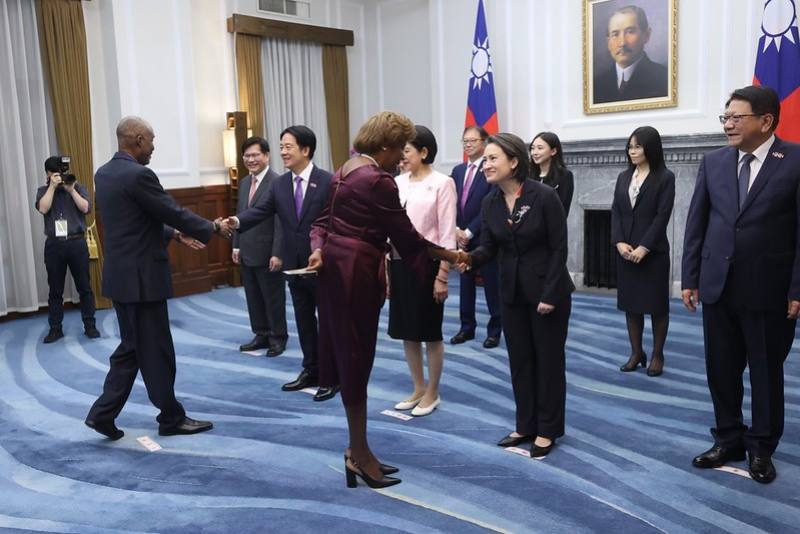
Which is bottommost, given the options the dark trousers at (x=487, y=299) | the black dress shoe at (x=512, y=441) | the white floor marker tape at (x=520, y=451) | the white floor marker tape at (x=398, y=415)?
the white floor marker tape at (x=398, y=415)

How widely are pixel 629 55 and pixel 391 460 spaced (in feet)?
17.0

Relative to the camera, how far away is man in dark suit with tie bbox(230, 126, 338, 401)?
427 centimetres

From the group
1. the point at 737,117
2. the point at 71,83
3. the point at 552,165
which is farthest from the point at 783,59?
the point at 71,83

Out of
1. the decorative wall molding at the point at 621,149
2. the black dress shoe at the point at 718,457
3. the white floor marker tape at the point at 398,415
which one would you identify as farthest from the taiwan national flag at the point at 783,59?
the white floor marker tape at the point at 398,415

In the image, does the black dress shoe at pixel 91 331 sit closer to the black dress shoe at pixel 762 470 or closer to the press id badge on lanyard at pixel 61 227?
the press id badge on lanyard at pixel 61 227

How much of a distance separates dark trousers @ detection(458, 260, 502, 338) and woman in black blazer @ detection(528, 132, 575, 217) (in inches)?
28.6

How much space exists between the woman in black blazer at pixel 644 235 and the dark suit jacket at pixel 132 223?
269 cm

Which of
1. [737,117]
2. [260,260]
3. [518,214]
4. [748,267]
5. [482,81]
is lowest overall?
[260,260]

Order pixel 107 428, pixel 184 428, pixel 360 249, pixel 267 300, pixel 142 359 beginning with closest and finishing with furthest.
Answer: pixel 360 249
pixel 142 359
pixel 107 428
pixel 184 428
pixel 267 300

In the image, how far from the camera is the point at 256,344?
219 inches

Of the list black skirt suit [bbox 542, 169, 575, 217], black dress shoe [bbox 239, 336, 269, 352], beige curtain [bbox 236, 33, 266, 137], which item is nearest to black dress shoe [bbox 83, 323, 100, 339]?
black dress shoe [bbox 239, 336, 269, 352]

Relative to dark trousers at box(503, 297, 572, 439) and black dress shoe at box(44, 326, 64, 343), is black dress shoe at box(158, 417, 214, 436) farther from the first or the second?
black dress shoe at box(44, 326, 64, 343)

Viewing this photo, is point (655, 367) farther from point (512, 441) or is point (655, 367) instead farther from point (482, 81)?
point (482, 81)

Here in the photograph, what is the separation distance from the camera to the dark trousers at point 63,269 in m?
6.05
